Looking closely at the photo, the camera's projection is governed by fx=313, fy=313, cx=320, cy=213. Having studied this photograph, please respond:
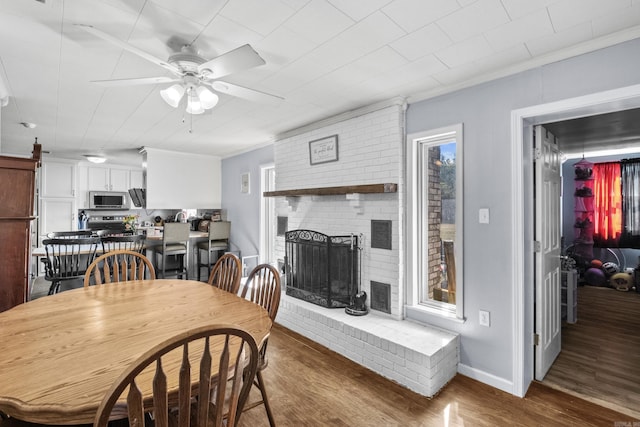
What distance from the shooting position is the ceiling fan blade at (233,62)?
5.00ft

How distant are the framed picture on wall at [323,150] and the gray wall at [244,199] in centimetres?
115

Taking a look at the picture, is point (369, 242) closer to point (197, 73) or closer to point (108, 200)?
point (197, 73)

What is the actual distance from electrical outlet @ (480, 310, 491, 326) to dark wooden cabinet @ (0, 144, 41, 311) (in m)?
3.29

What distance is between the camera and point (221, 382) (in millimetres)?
959

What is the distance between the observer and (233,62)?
64.1 inches

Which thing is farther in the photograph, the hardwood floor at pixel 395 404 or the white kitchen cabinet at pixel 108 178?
the white kitchen cabinet at pixel 108 178

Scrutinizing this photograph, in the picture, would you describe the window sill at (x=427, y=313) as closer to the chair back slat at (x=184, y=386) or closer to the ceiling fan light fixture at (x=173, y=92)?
the chair back slat at (x=184, y=386)

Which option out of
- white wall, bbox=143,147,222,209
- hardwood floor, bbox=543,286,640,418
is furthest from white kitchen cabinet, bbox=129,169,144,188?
hardwood floor, bbox=543,286,640,418

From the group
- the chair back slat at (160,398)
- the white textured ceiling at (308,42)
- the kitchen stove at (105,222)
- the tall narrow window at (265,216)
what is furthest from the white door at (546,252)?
the kitchen stove at (105,222)

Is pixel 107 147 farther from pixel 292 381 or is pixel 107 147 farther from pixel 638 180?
pixel 638 180

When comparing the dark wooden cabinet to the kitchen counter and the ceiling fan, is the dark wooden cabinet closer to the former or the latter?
the ceiling fan

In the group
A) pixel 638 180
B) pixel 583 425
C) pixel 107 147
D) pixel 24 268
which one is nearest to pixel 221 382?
pixel 24 268

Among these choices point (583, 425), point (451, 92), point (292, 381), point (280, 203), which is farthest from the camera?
point (280, 203)

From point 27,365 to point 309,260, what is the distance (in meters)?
2.58
